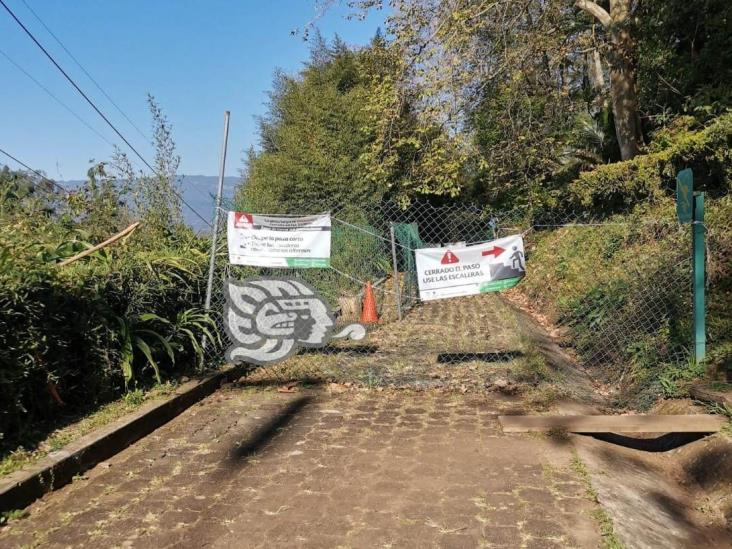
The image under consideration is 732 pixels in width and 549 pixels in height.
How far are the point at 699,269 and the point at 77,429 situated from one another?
16.7 ft

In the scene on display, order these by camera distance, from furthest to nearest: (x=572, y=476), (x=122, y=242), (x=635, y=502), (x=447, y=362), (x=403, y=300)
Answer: (x=403, y=300)
(x=447, y=362)
(x=122, y=242)
(x=572, y=476)
(x=635, y=502)

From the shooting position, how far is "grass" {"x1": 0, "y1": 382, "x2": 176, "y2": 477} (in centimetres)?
366

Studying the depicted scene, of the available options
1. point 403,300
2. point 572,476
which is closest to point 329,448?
point 572,476

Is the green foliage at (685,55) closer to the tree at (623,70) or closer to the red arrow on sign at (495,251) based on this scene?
the tree at (623,70)

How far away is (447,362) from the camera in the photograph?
6.62m

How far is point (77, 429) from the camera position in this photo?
424 centimetres

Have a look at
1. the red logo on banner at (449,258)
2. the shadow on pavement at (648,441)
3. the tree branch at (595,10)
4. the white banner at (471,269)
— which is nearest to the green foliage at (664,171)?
the tree branch at (595,10)

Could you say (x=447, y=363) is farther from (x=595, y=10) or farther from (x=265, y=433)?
(x=595, y=10)

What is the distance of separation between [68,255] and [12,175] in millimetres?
2748

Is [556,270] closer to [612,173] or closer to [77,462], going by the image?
[612,173]

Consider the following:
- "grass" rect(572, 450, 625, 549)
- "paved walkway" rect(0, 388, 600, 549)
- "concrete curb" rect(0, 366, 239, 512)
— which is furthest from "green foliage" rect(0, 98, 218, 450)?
"grass" rect(572, 450, 625, 549)

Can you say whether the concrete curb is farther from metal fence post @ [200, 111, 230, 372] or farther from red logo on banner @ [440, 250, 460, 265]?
red logo on banner @ [440, 250, 460, 265]

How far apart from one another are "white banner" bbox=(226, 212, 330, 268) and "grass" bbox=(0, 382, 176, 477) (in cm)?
159

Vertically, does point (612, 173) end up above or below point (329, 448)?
above
